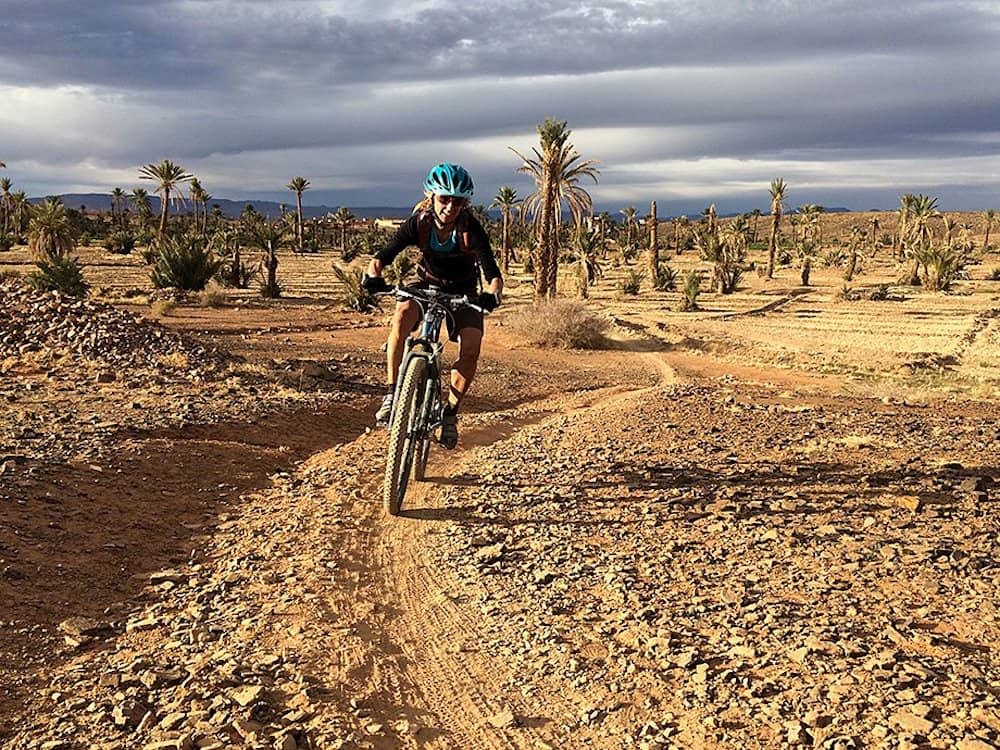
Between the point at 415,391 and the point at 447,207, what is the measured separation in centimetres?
126

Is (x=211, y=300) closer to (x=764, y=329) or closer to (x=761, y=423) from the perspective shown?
(x=764, y=329)

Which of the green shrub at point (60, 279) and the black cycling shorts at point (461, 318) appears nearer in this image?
the black cycling shorts at point (461, 318)

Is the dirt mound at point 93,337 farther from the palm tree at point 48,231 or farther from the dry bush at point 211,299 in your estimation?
the palm tree at point 48,231

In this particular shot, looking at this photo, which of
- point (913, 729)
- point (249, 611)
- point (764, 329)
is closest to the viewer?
point (913, 729)

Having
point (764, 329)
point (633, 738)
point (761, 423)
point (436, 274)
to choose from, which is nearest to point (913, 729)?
point (633, 738)

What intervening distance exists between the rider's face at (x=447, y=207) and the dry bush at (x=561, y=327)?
13.8 meters

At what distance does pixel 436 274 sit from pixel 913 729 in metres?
4.05

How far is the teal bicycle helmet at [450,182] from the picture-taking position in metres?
5.68

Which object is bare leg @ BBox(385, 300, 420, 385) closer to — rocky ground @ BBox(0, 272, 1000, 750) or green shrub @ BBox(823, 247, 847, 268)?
rocky ground @ BBox(0, 272, 1000, 750)

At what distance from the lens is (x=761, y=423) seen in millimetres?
8719

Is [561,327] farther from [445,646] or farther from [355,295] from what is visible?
[445,646]

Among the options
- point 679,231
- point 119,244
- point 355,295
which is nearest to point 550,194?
point 355,295

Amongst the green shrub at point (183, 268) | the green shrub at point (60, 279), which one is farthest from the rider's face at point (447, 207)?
the green shrub at point (183, 268)

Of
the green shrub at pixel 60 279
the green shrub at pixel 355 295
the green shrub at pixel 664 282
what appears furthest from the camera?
the green shrub at pixel 664 282
